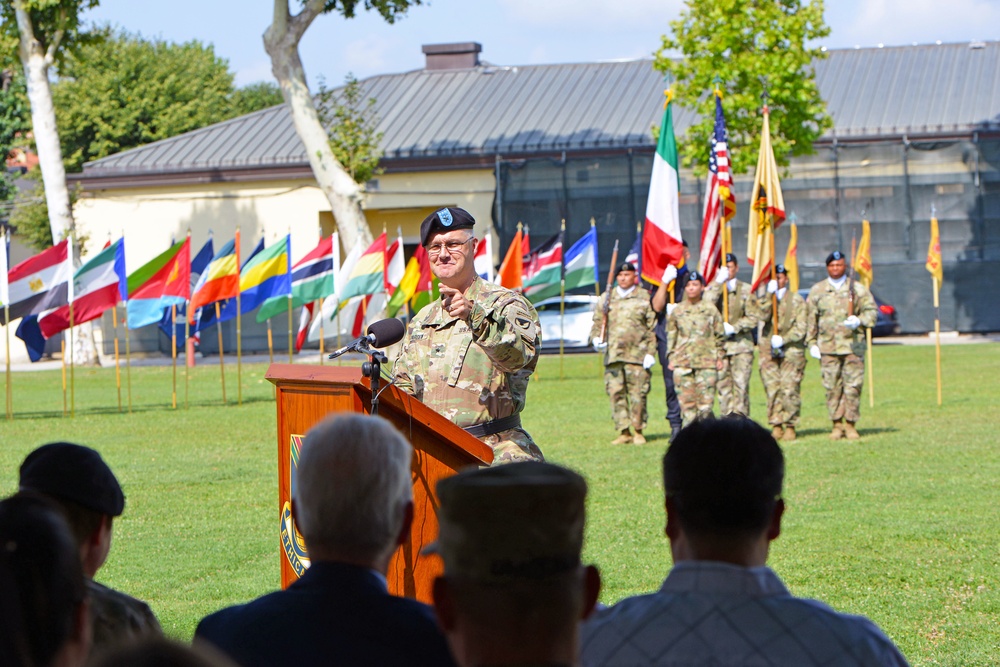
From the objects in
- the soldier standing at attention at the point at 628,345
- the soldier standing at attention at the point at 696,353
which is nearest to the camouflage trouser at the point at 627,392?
the soldier standing at attention at the point at 628,345

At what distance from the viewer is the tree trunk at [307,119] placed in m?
26.7

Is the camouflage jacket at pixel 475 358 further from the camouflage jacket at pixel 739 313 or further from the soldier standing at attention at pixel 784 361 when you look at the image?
the camouflage jacket at pixel 739 313

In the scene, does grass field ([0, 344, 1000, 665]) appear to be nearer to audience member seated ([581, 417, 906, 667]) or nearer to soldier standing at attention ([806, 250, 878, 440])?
soldier standing at attention ([806, 250, 878, 440])

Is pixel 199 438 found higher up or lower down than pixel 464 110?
lower down

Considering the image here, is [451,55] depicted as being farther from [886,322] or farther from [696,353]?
[696,353]

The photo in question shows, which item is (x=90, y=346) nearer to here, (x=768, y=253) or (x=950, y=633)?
(x=768, y=253)

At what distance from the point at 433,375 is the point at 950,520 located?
5.54 meters

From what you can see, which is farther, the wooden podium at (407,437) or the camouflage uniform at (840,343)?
the camouflage uniform at (840,343)

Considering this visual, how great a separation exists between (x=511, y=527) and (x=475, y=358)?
3.64 metres

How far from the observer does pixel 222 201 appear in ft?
130

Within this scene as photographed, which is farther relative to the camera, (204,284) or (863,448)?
(204,284)

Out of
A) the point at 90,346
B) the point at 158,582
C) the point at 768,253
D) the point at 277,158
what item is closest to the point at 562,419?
the point at 768,253

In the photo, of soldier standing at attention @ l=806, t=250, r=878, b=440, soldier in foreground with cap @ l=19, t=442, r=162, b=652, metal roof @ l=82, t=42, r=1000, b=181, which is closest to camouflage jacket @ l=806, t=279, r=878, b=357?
soldier standing at attention @ l=806, t=250, r=878, b=440

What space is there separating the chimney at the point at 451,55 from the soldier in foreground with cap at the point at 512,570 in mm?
44543
